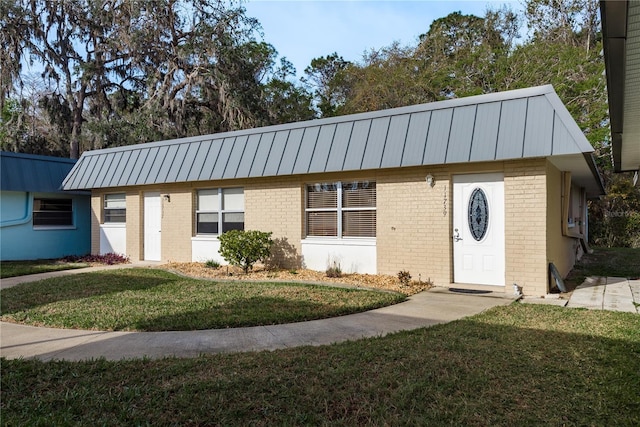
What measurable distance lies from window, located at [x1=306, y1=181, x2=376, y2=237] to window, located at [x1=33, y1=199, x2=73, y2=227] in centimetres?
1099

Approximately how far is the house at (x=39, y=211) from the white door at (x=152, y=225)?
4.29m

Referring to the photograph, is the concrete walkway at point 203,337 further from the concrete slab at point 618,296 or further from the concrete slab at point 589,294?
the concrete slab at point 618,296

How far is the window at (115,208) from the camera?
15.1 meters

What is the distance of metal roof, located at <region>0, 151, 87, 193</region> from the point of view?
1452 cm

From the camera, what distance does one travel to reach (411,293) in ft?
27.1

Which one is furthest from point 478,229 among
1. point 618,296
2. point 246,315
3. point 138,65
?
point 138,65

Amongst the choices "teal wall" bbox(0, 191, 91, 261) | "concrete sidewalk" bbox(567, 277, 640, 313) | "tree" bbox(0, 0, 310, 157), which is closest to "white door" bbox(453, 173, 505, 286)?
"concrete sidewalk" bbox(567, 277, 640, 313)

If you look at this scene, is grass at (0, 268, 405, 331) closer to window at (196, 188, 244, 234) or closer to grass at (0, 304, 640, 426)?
grass at (0, 304, 640, 426)

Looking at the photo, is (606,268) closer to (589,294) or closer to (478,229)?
(589,294)

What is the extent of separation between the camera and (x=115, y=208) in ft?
50.3

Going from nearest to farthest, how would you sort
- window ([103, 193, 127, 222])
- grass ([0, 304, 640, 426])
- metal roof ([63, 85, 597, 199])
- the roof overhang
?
1. grass ([0, 304, 640, 426])
2. the roof overhang
3. metal roof ([63, 85, 597, 199])
4. window ([103, 193, 127, 222])

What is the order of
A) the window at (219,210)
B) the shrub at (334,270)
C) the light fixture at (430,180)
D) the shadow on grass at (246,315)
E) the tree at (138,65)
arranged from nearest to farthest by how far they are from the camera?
1. the shadow on grass at (246,315)
2. the light fixture at (430,180)
3. the shrub at (334,270)
4. the window at (219,210)
5. the tree at (138,65)

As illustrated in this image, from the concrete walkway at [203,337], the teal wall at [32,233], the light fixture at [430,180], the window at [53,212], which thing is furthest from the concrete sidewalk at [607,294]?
the window at [53,212]

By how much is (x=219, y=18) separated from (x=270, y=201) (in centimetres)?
1459
